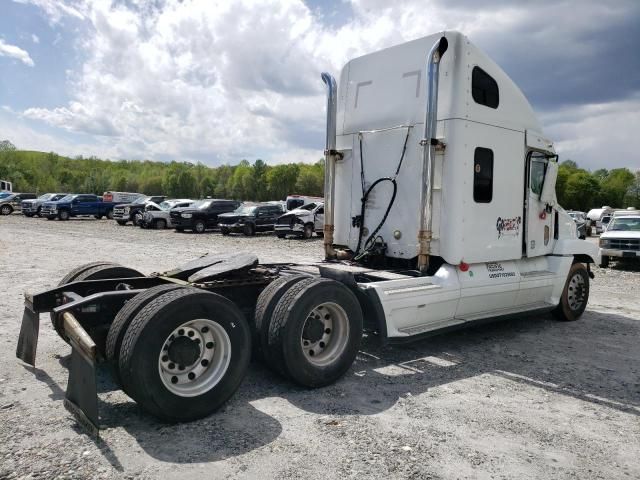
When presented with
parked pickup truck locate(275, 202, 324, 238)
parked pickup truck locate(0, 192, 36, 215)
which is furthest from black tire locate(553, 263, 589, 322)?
parked pickup truck locate(0, 192, 36, 215)

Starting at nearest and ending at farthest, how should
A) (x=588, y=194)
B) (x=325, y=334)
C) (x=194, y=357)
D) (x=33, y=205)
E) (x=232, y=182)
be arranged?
1. (x=194, y=357)
2. (x=325, y=334)
3. (x=33, y=205)
4. (x=588, y=194)
5. (x=232, y=182)

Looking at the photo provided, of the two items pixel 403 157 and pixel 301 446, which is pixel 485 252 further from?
pixel 301 446

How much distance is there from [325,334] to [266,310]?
663 mm

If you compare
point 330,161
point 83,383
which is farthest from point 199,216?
point 83,383

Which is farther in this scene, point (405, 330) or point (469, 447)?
point (405, 330)

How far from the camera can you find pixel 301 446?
3693mm

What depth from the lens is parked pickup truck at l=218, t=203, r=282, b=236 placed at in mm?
26500

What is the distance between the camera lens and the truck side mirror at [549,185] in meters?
7.49

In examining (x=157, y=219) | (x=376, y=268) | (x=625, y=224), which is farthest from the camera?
(x=157, y=219)

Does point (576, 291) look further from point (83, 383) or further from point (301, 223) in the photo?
point (301, 223)

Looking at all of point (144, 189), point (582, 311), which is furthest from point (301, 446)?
point (144, 189)

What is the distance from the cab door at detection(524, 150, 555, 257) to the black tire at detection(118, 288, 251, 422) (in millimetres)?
4661

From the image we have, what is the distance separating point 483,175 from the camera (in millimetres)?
6469

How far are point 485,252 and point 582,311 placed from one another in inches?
112
